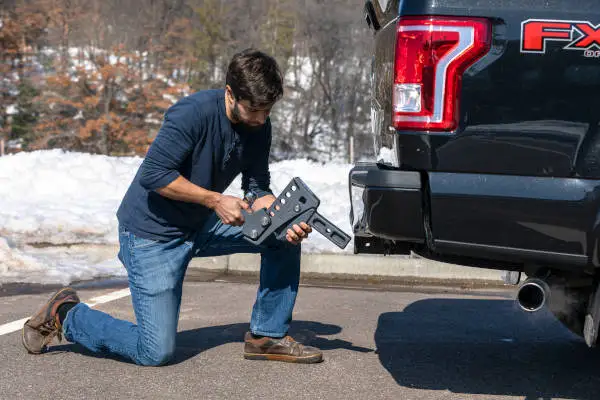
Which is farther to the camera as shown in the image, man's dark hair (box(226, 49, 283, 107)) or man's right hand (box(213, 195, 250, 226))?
man's right hand (box(213, 195, 250, 226))

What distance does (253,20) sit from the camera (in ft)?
131

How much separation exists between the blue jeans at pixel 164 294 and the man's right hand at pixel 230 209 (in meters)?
0.34

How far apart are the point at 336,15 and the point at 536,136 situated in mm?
37583

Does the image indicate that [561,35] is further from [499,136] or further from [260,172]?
[260,172]

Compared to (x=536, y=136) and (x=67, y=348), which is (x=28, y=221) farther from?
(x=536, y=136)

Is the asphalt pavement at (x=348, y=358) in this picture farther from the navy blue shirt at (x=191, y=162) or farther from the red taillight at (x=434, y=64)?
the red taillight at (x=434, y=64)

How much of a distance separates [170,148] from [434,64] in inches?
53.7

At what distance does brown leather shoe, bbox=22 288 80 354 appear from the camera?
4508 millimetres

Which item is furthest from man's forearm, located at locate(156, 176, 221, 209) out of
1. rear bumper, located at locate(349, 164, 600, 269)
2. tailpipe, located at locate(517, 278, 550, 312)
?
tailpipe, located at locate(517, 278, 550, 312)

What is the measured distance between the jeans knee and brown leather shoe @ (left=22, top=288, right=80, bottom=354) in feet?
1.74

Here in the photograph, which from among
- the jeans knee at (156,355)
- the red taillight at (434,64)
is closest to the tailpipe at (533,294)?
the red taillight at (434,64)

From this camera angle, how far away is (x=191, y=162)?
4.22 meters

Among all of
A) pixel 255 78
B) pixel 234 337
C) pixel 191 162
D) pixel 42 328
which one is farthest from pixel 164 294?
pixel 255 78

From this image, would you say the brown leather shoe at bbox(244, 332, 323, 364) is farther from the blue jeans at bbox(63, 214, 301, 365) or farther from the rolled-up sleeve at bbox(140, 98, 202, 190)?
the rolled-up sleeve at bbox(140, 98, 202, 190)
